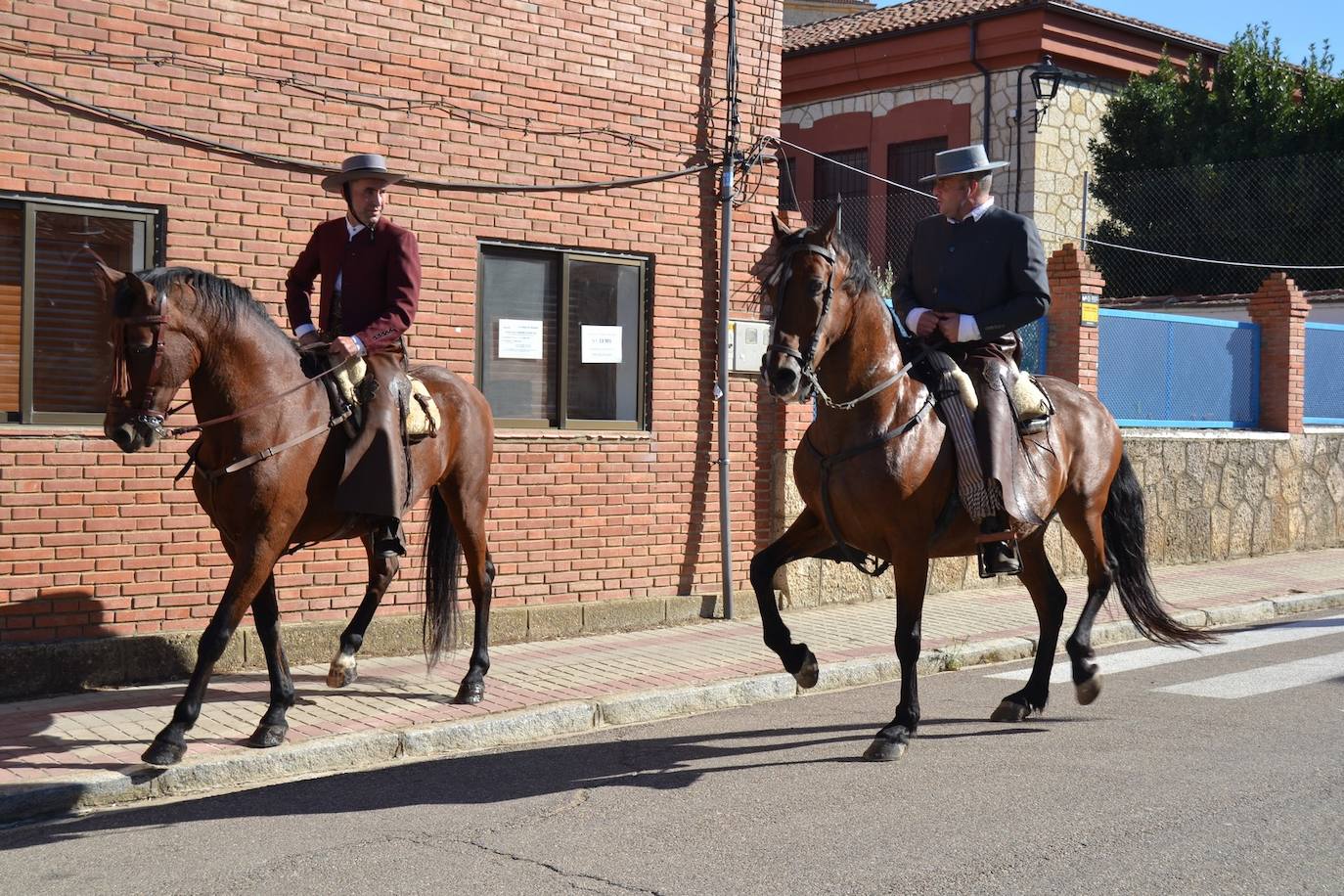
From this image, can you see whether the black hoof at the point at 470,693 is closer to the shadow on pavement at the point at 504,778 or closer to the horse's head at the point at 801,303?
the shadow on pavement at the point at 504,778

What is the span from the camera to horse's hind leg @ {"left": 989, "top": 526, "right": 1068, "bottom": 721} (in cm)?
784

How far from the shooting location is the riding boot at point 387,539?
7.49 metres

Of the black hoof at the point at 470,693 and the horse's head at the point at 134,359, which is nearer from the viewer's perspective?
the horse's head at the point at 134,359

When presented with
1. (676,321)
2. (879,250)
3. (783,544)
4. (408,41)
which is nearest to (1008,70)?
(879,250)

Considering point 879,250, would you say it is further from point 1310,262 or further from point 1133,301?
point 1310,262

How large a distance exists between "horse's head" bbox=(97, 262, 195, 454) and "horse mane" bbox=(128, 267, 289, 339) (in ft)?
0.45

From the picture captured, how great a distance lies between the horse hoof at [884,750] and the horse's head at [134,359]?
3677 millimetres

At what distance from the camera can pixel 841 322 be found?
6.77 metres

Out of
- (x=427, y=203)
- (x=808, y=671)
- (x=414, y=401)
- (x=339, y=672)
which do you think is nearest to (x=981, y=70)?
(x=427, y=203)

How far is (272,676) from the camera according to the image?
701cm

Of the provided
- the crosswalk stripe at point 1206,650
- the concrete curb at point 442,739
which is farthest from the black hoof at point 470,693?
the crosswalk stripe at point 1206,650

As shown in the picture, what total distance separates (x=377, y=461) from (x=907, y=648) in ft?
9.50

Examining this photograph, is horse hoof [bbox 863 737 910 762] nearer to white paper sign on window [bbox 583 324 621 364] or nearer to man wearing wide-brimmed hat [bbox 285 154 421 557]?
man wearing wide-brimmed hat [bbox 285 154 421 557]

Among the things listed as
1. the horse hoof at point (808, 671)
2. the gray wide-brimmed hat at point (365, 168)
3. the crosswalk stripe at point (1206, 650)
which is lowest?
the crosswalk stripe at point (1206, 650)
